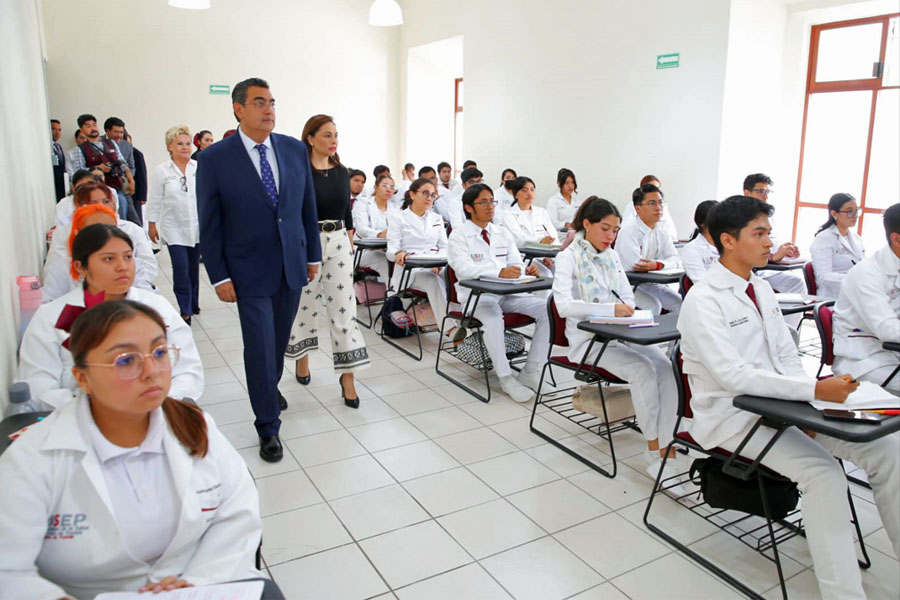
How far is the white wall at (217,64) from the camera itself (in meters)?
9.16

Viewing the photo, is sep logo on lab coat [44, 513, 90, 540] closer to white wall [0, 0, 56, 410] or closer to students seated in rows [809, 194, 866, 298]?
white wall [0, 0, 56, 410]

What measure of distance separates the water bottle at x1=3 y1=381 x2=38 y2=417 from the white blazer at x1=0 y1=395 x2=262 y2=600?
717 millimetres

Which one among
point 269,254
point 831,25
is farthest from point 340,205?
point 831,25

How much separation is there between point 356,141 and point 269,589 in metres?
10.9

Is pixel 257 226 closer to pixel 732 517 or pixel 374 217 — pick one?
pixel 732 517

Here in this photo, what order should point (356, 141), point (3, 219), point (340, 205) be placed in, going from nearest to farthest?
point (3, 219) → point (340, 205) → point (356, 141)

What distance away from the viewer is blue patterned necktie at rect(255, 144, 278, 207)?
2965mm

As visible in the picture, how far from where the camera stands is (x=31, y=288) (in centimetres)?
253

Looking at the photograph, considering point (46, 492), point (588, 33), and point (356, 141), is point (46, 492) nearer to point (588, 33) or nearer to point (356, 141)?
point (588, 33)

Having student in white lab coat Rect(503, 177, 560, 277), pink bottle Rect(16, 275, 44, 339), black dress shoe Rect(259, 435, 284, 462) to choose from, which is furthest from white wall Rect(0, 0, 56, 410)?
student in white lab coat Rect(503, 177, 560, 277)

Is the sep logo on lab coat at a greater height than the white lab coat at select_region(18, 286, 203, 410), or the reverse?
the white lab coat at select_region(18, 286, 203, 410)

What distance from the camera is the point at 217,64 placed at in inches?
399

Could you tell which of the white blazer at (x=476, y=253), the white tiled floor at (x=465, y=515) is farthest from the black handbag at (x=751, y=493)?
the white blazer at (x=476, y=253)

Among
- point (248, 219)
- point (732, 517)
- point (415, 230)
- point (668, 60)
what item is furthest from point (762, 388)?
point (668, 60)
